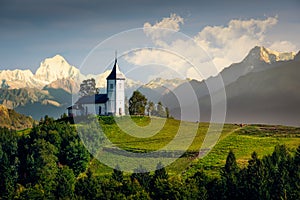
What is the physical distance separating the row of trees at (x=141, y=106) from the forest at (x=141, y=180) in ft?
92.7

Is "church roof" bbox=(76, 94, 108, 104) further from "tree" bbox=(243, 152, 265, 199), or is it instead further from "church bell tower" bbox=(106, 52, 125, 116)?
"tree" bbox=(243, 152, 265, 199)

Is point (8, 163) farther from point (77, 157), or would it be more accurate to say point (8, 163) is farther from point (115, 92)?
point (115, 92)

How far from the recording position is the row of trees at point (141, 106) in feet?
441

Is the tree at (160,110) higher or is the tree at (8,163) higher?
the tree at (160,110)

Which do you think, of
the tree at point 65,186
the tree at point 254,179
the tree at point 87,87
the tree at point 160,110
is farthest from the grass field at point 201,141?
the tree at point 87,87

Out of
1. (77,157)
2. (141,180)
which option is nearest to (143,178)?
(141,180)

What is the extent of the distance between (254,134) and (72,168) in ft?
132

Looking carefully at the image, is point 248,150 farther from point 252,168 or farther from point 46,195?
point 46,195

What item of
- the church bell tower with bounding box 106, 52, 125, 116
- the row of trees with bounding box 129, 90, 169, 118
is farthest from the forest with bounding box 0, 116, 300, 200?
the row of trees with bounding box 129, 90, 169, 118

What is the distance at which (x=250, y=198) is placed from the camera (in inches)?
2874

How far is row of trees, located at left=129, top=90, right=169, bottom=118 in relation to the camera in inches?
5290

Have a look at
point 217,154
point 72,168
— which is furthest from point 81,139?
point 217,154

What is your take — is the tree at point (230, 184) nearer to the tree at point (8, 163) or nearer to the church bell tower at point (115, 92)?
the tree at point (8, 163)

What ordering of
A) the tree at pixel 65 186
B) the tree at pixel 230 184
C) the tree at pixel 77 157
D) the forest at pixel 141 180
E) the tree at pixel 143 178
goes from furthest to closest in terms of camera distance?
the tree at pixel 77 157 → the tree at pixel 143 178 → the tree at pixel 65 186 → the tree at pixel 230 184 → the forest at pixel 141 180
